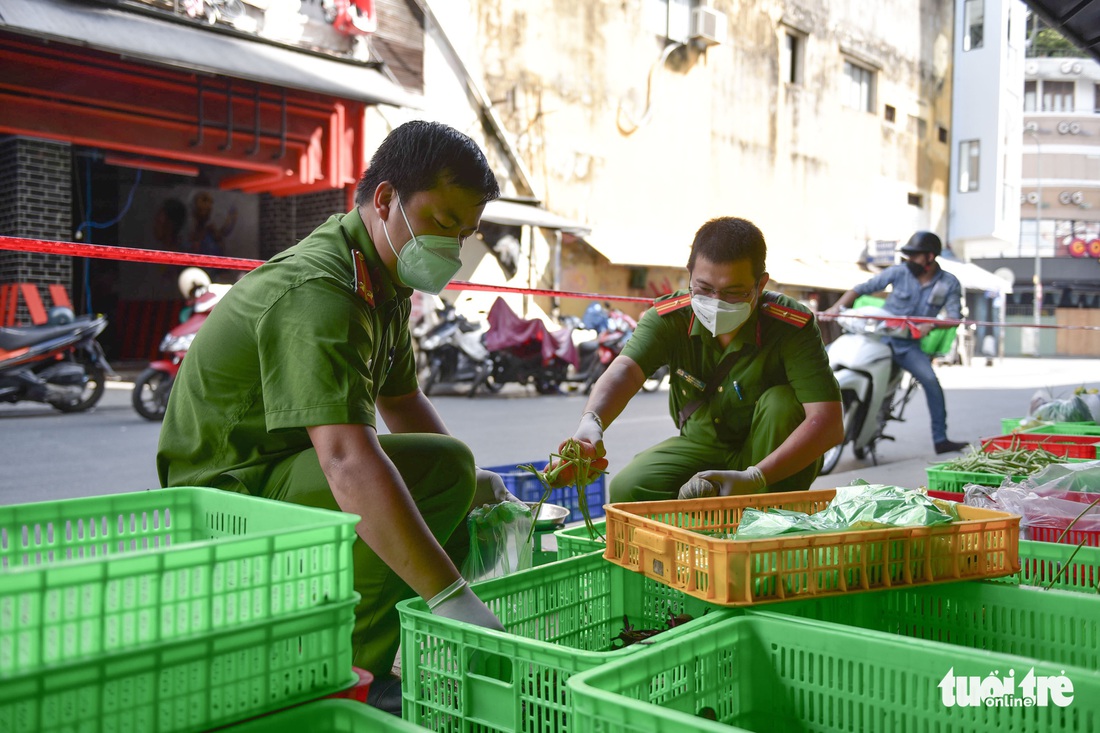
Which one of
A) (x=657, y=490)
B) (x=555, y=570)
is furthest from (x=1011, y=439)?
(x=555, y=570)

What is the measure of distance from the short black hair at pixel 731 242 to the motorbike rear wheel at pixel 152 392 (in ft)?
21.9

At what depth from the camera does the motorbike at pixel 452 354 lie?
456 inches

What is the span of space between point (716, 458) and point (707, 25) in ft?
54.2

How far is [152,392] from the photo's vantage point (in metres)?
8.64

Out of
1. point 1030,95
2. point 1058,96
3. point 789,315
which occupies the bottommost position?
point 789,315

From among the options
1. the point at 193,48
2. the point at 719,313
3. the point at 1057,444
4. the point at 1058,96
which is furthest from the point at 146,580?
the point at 1058,96

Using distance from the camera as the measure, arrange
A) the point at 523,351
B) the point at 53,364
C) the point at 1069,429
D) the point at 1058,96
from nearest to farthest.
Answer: the point at 1069,429
the point at 53,364
the point at 523,351
the point at 1058,96

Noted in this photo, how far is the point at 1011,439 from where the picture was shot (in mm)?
3691

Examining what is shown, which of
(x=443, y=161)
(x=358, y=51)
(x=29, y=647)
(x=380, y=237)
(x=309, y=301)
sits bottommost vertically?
(x=29, y=647)

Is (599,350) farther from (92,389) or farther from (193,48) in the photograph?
(92,389)

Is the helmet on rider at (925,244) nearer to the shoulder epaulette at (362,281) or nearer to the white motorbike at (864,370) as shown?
the white motorbike at (864,370)

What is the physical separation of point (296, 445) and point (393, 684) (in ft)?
1.96

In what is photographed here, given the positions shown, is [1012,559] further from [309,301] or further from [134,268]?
[134,268]

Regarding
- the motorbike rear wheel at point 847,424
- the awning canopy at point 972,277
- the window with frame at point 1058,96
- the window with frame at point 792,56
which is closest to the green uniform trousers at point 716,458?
the motorbike rear wheel at point 847,424
